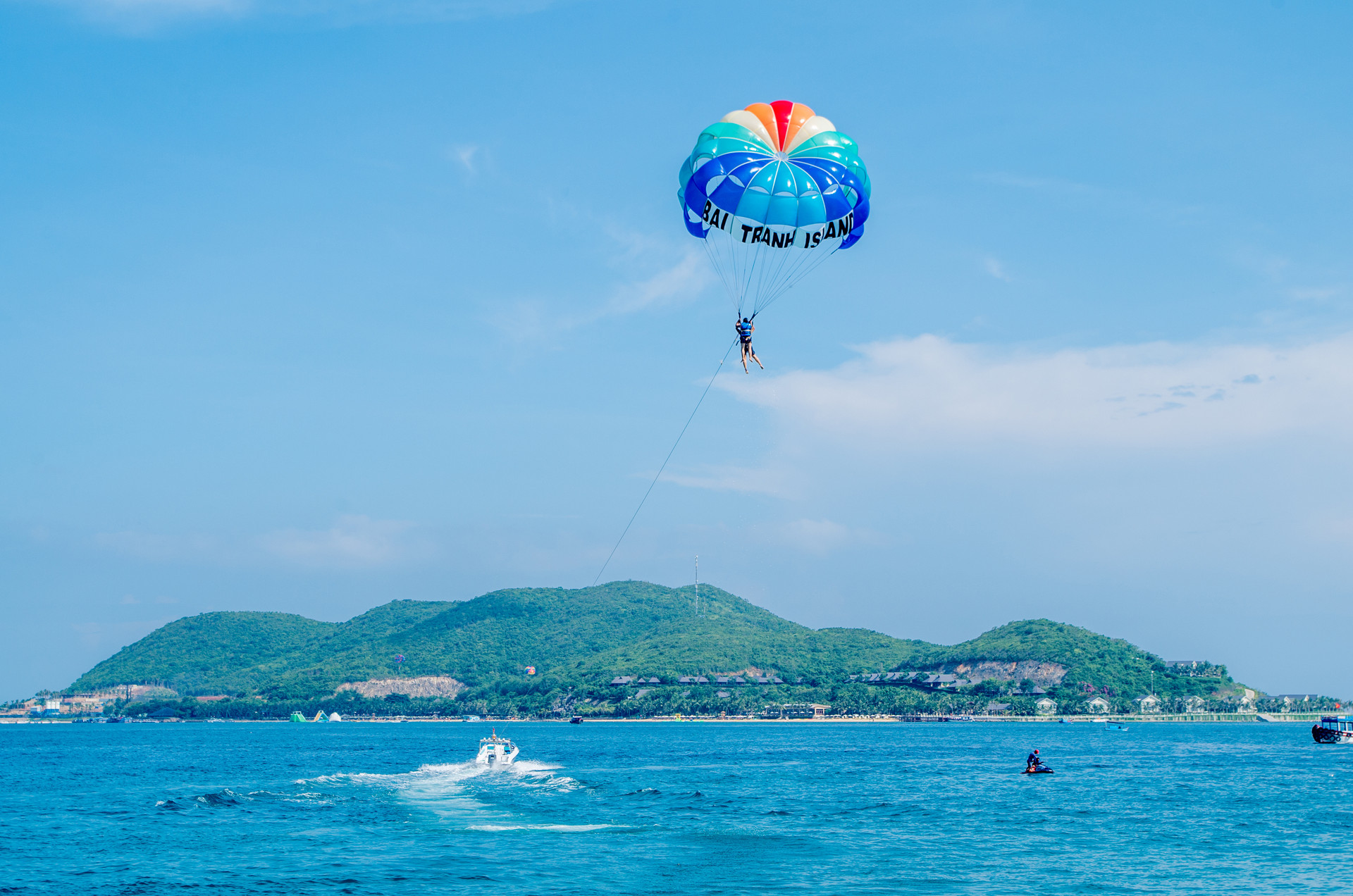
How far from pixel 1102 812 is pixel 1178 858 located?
50.8 ft

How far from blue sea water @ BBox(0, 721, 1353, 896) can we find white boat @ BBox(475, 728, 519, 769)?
4.17ft

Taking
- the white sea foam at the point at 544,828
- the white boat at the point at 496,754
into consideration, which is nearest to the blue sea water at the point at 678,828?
the white sea foam at the point at 544,828

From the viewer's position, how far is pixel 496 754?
3206 inches

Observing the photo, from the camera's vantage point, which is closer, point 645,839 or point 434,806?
point 645,839

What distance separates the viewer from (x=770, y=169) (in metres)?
38.3

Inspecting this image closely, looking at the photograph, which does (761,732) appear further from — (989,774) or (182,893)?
(182,893)

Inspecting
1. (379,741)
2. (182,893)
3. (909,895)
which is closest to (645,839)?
(909,895)

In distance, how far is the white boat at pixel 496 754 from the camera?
80.4 meters

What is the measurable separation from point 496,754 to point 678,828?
120 feet

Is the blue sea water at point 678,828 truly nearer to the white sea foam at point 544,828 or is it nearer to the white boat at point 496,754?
the white sea foam at point 544,828

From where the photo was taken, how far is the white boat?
80375mm

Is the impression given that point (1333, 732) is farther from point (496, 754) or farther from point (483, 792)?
point (483, 792)

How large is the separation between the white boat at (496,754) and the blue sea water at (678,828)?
4.17 ft

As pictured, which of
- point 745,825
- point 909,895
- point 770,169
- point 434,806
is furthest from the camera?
point 434,806
